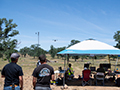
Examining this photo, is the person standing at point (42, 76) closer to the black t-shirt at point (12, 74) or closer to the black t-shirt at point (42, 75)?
the black t-shirt at point (42, 75)

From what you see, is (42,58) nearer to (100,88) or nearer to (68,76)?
(100,88)

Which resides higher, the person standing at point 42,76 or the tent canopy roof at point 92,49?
the tent canopy roof at point 92,49

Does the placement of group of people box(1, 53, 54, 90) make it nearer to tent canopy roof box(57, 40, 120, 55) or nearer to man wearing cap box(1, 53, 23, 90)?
man wearing cap box(1, 53, 23, 90)

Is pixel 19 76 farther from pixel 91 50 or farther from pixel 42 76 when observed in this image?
pixel 91 50

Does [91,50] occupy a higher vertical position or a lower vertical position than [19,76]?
higher

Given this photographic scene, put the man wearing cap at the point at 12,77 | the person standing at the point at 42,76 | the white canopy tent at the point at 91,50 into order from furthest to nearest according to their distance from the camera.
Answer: the white canopy tent at the point at 91,50, the person standing at the point at 42,76, the man wearing cap at the point at 12,77

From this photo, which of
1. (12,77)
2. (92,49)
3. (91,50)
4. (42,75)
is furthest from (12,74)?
(92,49)

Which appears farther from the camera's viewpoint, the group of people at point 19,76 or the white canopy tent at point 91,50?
the white canopy tent at point 91,50

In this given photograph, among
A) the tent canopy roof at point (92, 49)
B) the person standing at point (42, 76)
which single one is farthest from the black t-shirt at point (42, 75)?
the tent canopy roof at point (92, 49)

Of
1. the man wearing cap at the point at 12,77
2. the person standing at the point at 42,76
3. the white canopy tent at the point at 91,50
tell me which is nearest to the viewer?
the man wearing cap at the point at 12,77

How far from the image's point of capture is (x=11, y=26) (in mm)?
15898

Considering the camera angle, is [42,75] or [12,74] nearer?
[12,74]

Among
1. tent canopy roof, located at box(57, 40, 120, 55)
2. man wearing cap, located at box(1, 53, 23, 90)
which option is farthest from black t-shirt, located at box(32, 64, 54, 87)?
tent canopy roof, located at box(57, 40, 120, 55)

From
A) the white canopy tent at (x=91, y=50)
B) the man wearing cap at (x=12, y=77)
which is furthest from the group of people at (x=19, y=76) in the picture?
the white canopy tent at (x=91, y=50)
